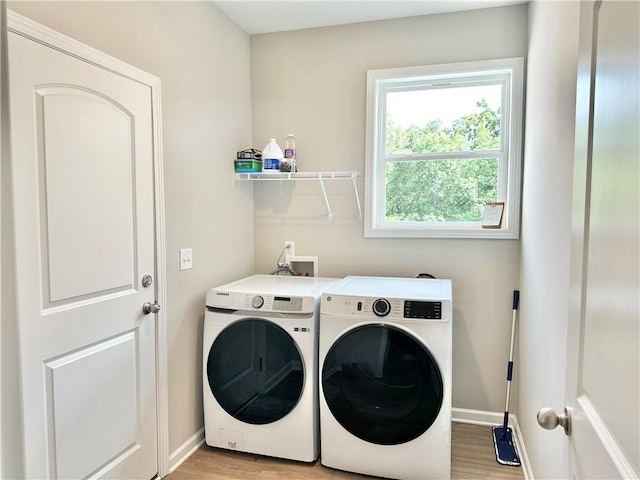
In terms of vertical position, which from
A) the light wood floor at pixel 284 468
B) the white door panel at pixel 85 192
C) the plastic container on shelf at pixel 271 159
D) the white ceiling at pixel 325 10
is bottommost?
the light wood floor at pixel 284 468

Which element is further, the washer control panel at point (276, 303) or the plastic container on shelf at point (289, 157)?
the plastic container on shelf at point (289, 157)

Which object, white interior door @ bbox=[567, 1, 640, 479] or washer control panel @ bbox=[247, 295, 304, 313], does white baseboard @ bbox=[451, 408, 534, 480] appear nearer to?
washer control panel @ bbox=[247, 295, 304, 313]

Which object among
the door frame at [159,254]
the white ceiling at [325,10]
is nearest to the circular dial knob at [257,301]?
the door frame at [159,254]

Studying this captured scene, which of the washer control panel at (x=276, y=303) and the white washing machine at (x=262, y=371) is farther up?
the washer control panel at (x=276, y=303)

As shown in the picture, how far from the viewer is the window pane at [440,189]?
2623 millimetres

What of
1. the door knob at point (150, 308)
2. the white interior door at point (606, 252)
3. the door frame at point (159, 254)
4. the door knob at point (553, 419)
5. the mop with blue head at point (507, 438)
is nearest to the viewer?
the white interior door at point (606, 252)

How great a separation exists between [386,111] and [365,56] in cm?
38

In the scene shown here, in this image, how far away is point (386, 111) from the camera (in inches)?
108

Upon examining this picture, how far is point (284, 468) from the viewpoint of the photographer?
2.15m

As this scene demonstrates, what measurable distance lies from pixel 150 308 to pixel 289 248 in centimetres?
116

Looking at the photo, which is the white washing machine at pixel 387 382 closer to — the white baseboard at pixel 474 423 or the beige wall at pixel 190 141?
the white baseboard at pixel 474 423

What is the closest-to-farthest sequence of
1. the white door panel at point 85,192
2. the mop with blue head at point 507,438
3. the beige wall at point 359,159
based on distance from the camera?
the white door panel at point 85,192, the mop with blue head at point 507,438, the beige wall at point 359,159

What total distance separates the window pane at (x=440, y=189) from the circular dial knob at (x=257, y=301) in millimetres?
1113

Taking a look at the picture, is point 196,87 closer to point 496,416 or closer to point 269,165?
point 269,165
